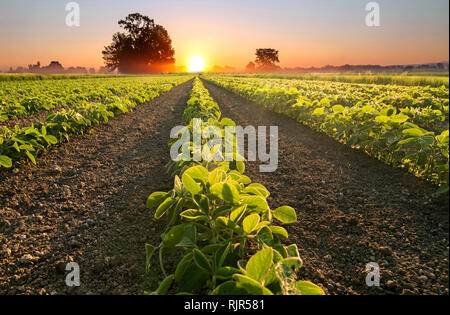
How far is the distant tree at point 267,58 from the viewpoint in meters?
85.2

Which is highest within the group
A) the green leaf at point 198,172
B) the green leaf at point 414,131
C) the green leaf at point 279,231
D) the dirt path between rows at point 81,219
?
the green leaf at point 414,131

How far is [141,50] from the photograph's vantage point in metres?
64.2

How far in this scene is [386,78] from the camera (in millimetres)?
19062

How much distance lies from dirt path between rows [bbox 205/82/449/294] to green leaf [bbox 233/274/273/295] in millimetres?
893

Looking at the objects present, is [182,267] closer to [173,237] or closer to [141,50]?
[173,237]

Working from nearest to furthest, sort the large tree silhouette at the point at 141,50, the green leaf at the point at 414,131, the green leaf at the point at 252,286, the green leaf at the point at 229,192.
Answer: the green leaf at the point at 252,286 < the green leaf at the point at 229,192 < the green leaf at the point at 414,131 < the large tree silhouette at the point at 141,50

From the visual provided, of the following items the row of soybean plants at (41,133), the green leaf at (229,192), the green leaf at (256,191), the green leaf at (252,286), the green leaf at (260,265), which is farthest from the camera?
the row of soybean plants at (41,133)

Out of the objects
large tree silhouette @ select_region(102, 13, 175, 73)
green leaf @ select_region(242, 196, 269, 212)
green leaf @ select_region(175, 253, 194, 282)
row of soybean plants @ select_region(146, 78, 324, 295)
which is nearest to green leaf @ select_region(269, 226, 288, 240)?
row of soybean plants @ select_region(146, 78, 324, 295)

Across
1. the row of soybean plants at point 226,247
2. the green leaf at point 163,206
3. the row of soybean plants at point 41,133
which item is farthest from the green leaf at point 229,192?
the row of soybean plants at point 41,133

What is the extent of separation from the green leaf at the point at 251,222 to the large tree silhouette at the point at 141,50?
7144 cm

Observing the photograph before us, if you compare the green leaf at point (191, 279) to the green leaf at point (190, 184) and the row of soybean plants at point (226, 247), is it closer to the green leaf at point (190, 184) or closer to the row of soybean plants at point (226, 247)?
the row of soybean plants at point (226, 247)

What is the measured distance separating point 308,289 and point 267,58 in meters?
94.1

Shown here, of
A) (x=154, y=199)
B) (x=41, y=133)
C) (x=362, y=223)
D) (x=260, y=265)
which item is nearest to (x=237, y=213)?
(x=260, y=265)
